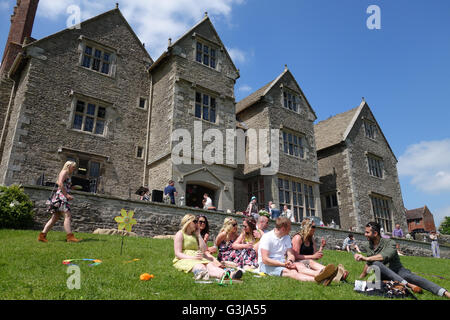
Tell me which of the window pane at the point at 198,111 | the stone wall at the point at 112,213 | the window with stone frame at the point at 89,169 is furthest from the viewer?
the window pane at the point at 198,111

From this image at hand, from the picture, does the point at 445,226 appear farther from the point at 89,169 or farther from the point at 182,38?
the point at 89,169

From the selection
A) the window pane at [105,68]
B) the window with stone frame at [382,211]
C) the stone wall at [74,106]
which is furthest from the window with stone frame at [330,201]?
the window pane at [105,68]

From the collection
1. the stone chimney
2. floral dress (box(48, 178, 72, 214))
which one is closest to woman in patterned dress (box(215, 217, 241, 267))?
floral dress (box(48, 178, 72, 214))

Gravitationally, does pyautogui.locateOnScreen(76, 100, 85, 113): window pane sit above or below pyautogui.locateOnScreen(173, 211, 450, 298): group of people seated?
above

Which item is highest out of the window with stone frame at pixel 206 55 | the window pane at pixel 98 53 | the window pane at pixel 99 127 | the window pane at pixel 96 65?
the window with stone frame at pixel 206 55

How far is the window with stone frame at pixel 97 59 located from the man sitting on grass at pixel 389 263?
1684 centimetres

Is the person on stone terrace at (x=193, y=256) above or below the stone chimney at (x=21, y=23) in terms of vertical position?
below

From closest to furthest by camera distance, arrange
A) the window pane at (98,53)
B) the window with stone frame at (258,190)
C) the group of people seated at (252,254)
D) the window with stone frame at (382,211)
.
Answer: the group of people seated at (252,254) → the window pane at (98,53) → the window with stone frame at (258,190) → the window with stone frame at (382,211)

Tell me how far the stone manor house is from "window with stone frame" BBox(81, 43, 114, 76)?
62 millimetres

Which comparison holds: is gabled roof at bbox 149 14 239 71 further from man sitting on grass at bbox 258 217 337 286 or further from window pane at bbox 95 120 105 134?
man sitting on grass at bbox 258 217 337 286

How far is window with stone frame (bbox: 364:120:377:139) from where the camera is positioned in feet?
94.3

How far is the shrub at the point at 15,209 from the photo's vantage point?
1047 centimetres

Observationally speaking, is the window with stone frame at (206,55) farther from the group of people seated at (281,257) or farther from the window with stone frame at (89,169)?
the group of people seated at (281,257)

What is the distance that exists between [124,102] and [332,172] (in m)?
16.9
